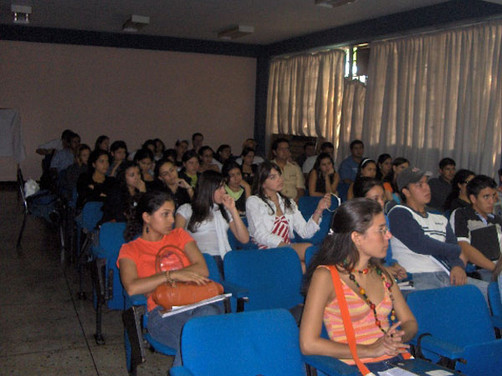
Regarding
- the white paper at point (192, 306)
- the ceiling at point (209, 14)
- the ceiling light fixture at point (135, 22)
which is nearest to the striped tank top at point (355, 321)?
the white paper at point (192, 306)

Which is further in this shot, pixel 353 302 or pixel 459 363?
pixel 459 363

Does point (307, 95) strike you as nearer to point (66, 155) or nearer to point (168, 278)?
point (66, 155)

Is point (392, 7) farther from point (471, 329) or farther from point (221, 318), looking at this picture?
point (221, 318)

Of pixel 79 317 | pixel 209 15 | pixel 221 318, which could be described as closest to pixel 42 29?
pixel 209 15

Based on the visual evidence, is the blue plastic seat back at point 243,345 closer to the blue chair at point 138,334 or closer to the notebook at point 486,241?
the blue chair at point 138,334

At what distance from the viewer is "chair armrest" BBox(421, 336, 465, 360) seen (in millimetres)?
2312

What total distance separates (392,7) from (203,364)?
23.2 feet

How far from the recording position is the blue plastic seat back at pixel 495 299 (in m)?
3.01

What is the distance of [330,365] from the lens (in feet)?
6.86

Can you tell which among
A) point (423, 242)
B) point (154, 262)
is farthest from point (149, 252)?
point (423, 242)

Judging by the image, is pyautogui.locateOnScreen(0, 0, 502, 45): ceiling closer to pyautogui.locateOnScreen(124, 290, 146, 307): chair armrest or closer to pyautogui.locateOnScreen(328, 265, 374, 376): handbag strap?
pyautogui.locateOnScreen(124, 290, 146, 307): chair armrest

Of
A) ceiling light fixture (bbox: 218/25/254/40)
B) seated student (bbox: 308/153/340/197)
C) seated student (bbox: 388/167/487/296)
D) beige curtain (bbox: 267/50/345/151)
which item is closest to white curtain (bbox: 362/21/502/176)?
beige curtain (bbox: 267/50/345/151)

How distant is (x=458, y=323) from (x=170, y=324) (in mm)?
1409

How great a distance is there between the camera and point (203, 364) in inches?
83.3
